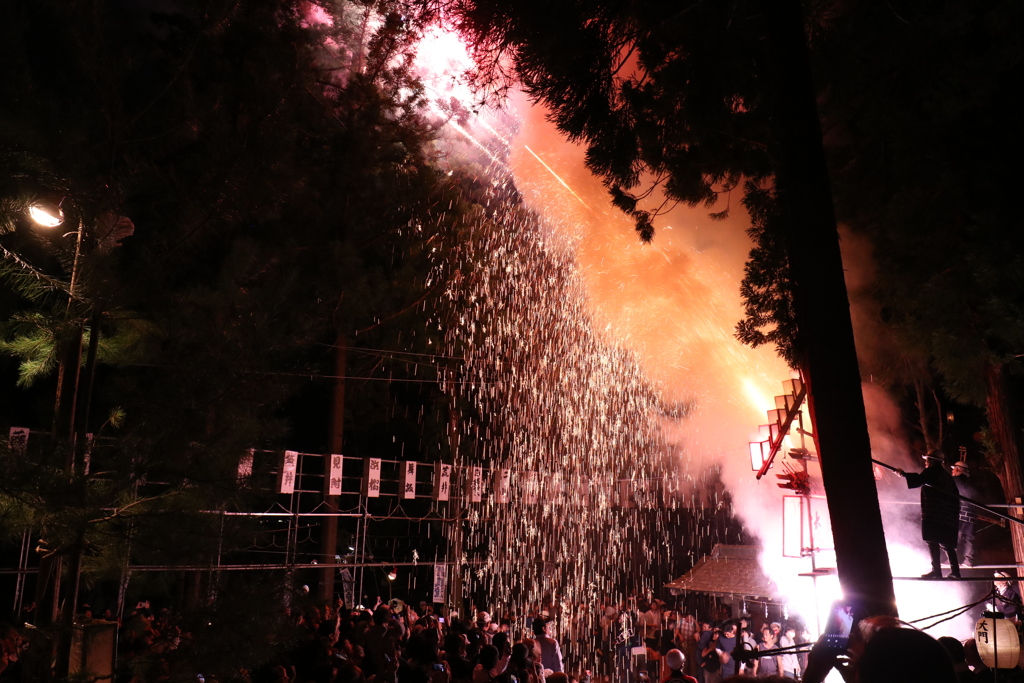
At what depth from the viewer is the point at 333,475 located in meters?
13.5

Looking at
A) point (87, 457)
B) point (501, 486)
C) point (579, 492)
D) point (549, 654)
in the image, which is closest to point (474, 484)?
point (501, 486)

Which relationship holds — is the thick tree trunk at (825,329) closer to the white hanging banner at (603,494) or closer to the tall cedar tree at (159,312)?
the tall cedar tree at (159,312)

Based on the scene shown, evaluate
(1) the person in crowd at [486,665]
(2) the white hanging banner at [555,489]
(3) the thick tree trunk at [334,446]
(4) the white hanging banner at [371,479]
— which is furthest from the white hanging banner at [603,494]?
(1) the person in crowd at [486,665]

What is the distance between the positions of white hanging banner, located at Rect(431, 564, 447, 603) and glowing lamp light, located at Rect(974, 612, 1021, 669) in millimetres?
10650

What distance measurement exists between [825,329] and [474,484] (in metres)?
14.0

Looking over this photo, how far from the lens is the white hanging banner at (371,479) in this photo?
13.9m

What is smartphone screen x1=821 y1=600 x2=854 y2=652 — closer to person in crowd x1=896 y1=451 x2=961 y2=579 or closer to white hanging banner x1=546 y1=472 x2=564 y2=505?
person in crowd x1=896 y1=451 x2=961 y2=579

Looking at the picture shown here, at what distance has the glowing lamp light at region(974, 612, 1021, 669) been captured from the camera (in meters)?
6.41

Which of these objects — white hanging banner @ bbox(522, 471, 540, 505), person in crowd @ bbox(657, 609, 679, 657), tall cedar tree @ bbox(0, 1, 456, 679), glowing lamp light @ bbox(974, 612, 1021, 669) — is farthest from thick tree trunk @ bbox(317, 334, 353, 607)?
glowing lamp light @ bbox(974, 612, 1021, 669)

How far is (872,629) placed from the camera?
2.42 metres

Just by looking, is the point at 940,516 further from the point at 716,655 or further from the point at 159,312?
the point at 159,312

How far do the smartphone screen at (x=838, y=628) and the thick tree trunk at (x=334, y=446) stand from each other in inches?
488

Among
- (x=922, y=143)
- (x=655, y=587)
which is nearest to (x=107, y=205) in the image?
(x=922, y=143)

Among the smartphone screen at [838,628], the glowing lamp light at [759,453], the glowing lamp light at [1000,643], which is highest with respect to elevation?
the glowing lamp light at [759,453]
